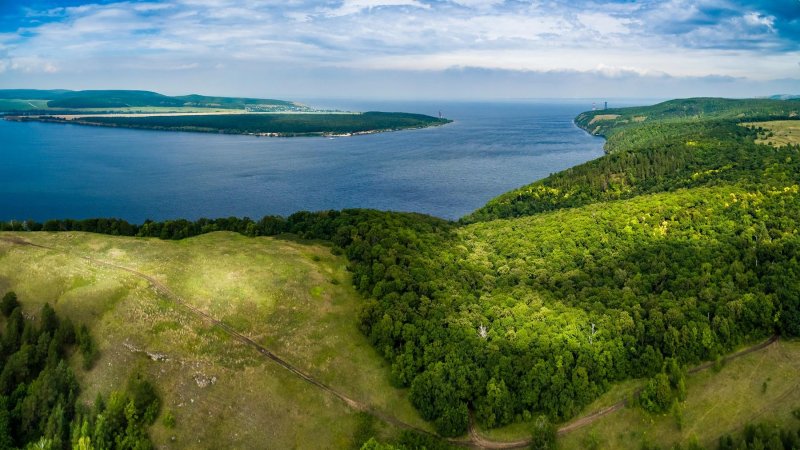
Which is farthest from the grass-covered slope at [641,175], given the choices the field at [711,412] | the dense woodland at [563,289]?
the field at [711,412]

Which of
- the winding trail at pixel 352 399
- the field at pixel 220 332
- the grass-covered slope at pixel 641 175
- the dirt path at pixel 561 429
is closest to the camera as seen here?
the dirt path at pixel 561 429

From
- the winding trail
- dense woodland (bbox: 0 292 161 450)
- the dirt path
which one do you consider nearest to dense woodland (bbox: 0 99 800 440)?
the dirt path

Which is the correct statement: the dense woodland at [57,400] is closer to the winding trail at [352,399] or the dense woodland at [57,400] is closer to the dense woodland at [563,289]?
the winding trail at [352,399]

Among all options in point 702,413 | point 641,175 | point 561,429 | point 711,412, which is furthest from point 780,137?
point 561,429

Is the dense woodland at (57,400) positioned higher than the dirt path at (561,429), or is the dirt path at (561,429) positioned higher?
the dense woodland at (57,400)

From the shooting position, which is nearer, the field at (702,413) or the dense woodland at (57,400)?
the dense woodland at (57,400)
